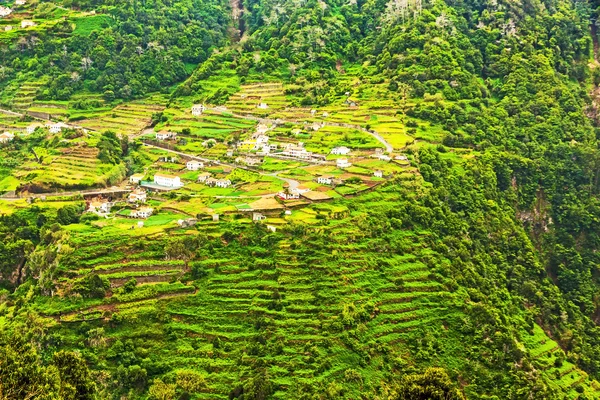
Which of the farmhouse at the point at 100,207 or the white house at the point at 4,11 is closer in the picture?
the farmhouse at the point at 100,207

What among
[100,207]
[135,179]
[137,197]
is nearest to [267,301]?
[137,197]

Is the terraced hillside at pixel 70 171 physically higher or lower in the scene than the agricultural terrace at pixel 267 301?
higher

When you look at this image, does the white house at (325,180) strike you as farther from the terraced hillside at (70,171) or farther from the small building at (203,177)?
the terraced hillside at (70,171)

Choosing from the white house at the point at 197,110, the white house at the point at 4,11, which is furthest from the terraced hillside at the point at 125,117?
the white house at the point at 4,11

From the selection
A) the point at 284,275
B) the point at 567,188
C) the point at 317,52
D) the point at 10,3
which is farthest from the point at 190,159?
the point at 10,3

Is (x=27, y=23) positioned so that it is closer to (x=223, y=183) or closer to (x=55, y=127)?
(x=55, y=127)
